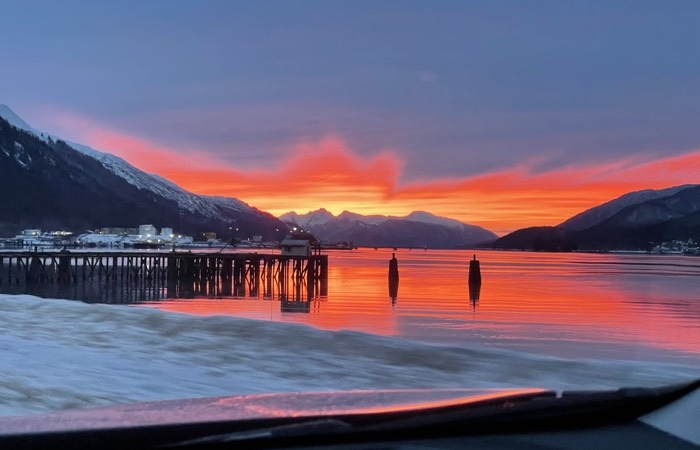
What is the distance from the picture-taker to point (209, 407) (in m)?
2.41

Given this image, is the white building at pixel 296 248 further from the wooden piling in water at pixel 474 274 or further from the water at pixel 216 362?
the water at pixel 216 362

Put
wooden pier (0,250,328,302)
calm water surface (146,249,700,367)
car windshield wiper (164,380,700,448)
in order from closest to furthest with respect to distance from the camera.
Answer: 1. car windshield wiper (164,380,700,448)
2. calm water surface (146,249,700,367)
3. wooden pier (0,250,328,302)

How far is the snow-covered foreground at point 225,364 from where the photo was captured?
16.1 ft

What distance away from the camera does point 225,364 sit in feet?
20.4

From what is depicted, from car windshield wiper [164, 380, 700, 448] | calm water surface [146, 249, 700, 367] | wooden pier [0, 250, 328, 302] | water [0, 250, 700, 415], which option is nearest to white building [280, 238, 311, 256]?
wooden pier [0, 250, 328, 302]

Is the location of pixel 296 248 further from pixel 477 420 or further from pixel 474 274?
pixel 477 420

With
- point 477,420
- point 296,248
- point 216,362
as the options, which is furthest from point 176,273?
point 477,420

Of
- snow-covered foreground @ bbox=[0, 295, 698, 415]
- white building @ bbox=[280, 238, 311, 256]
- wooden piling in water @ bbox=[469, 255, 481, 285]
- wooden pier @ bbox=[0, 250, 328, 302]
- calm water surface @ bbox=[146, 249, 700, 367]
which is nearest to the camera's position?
snow-covered foreground @ bbox=[0, 295, 698, 415]

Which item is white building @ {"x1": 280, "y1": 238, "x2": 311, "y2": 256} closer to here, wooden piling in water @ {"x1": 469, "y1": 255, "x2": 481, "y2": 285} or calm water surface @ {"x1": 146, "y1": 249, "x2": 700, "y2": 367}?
wooden piling in water @ {"x1": 469, "y1": 255, "x2": 481, "y2": 285}

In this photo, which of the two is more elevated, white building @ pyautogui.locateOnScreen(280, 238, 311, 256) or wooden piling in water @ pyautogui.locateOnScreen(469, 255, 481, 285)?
white building @ pyautogui.locateOnScreen(280, 238, 311, 256)

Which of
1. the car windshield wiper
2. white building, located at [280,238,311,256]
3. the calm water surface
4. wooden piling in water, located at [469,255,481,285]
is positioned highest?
white building, located at [280,238,311,256]

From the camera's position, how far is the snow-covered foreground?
4.89 meters

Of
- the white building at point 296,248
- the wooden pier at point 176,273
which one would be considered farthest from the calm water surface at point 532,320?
the white building at point 296,248

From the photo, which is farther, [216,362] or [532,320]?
[532,320]
